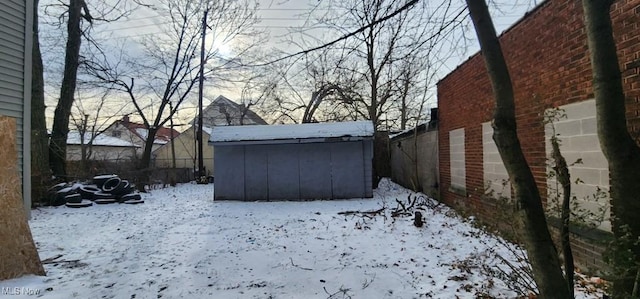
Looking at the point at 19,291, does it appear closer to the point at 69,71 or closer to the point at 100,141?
the point at 69,71

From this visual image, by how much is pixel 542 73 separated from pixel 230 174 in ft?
32.6

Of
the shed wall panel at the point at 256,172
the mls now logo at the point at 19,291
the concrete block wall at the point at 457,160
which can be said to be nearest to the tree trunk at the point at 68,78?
the shed wall panel at the point at 256,172

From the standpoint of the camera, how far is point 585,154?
4082 mm

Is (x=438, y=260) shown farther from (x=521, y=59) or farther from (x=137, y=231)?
(x=137, y=231)

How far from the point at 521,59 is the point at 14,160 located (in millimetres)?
7104

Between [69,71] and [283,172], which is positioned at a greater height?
[69,71]

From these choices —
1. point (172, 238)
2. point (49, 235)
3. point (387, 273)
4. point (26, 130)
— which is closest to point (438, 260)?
point (387, 273)

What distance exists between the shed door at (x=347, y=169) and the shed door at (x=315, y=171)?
0.20m

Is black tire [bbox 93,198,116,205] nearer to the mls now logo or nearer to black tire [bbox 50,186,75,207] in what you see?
black tire [bbox 50,186,75,207]

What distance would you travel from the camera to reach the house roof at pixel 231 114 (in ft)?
103

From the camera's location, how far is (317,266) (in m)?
4.79

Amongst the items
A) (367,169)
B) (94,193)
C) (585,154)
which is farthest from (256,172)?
(585,154)

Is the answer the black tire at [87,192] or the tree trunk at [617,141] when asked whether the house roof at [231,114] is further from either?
the tree trunk at [617,141]

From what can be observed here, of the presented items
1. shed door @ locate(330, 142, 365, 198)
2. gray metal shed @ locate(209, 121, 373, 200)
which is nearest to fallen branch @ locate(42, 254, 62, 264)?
gray metal shed @ locate(209, 121, 373, 200)
